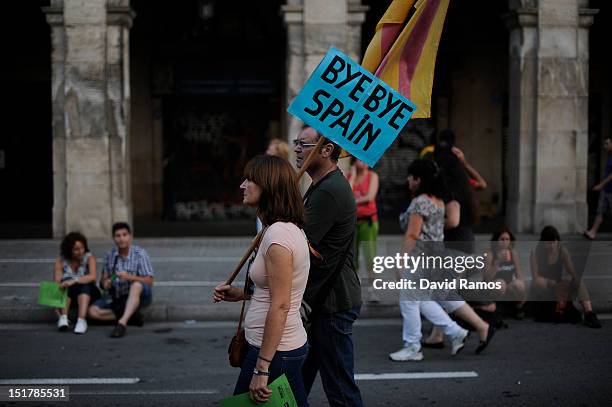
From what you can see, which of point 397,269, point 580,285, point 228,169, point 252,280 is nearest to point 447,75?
point 228,169

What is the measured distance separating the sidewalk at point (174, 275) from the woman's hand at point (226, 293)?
535 centimetres

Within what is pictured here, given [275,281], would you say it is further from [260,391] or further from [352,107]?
[352,107]

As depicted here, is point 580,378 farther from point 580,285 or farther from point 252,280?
point 252,280

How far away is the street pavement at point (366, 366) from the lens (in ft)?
22.0

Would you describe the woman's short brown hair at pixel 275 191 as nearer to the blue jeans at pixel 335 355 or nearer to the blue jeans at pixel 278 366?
the blue jeans at pixel 278 366

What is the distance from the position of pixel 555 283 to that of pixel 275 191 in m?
A: 6.13

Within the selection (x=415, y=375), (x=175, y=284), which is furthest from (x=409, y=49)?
(x=175, y=284)

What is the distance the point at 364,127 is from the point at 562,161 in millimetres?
10584

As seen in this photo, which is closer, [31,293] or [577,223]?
[31,293]

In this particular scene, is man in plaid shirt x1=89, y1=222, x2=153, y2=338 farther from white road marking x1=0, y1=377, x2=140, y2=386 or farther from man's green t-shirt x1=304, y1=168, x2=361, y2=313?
man's green t-shirt x1=304, y1=168, x2=361, y2=313

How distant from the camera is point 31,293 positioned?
10.5 m

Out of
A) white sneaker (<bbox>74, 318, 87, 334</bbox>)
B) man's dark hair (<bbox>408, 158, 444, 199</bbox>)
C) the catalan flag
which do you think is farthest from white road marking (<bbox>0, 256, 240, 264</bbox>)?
the catalan flag

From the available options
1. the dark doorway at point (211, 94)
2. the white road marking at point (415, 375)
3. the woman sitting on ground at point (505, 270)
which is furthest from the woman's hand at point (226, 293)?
the dark doorway at point (211, 94)

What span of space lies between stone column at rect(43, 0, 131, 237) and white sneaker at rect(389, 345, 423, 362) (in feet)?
24.9
